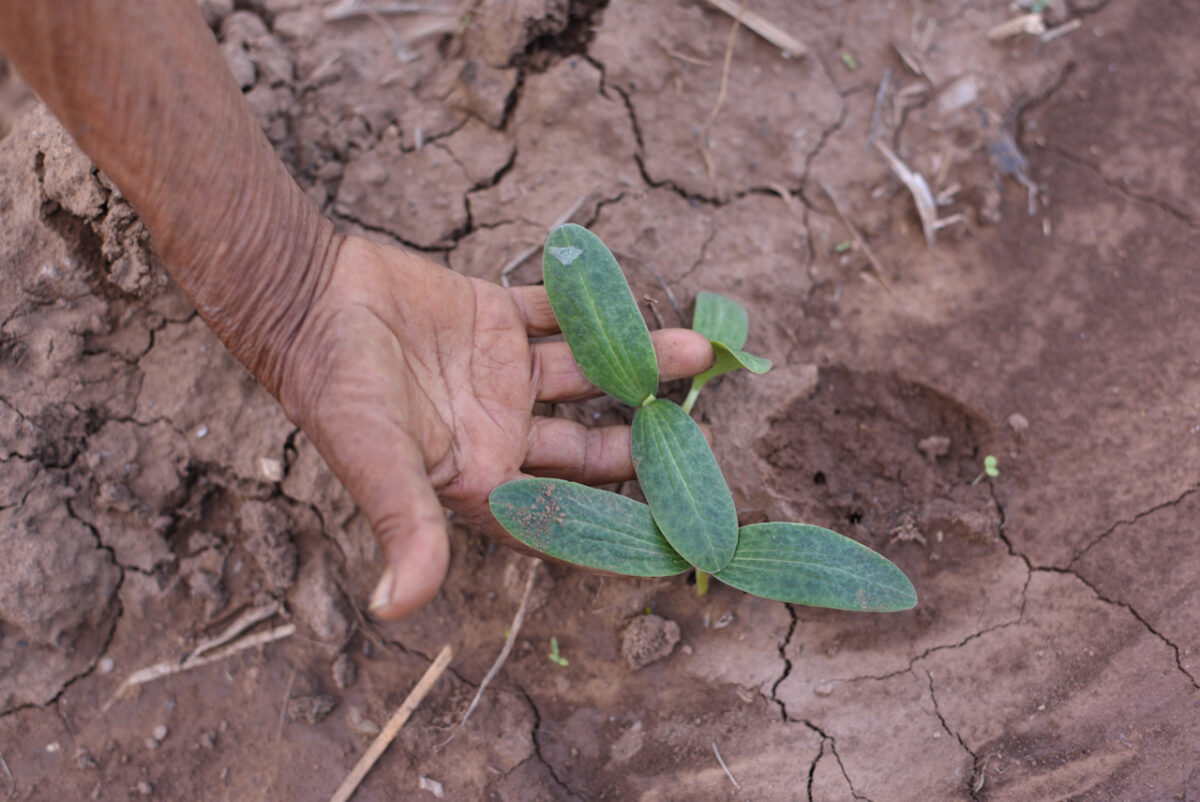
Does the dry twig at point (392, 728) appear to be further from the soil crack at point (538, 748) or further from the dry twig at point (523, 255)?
the dry twig at point (523, 255)

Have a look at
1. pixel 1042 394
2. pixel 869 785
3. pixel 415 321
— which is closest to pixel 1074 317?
pixel 1042 394

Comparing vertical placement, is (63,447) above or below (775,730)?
above

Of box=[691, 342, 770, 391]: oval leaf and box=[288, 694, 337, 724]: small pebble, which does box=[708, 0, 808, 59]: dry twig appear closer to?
box=[691, 342, 770, 391]: oval leaf

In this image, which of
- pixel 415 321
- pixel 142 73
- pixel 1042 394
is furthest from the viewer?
pixel 1042 394

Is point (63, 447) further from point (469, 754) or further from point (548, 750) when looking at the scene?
point (548, 750)

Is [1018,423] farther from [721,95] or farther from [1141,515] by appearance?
[721,95]

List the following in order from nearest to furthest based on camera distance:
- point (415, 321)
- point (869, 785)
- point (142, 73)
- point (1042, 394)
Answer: point (142, 73), point (415, 321), point (869, 785), point (1042, 394)
